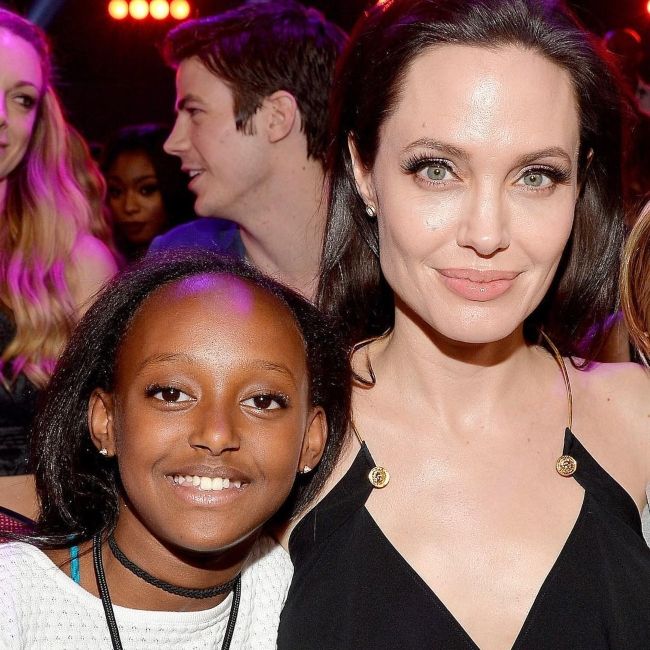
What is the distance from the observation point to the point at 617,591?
185cm

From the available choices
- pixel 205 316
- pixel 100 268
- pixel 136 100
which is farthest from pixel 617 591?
pixel 136 100

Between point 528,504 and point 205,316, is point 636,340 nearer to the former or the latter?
point 528,504

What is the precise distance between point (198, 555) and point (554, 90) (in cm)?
103

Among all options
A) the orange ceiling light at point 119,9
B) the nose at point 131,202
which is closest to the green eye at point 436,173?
the nose at point 131,202

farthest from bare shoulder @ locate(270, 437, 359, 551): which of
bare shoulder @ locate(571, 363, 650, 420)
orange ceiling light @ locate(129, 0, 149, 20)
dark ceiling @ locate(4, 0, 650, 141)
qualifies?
orange ceiling light @ locate(129, 0, 149, 20)

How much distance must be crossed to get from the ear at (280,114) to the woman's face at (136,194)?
2.00 meters

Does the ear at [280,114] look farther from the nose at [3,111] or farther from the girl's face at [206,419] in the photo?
the girl's face at [206,419]

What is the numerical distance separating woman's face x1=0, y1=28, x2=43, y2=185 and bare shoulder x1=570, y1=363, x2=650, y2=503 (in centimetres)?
198

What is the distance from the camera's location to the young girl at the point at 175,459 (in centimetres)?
166

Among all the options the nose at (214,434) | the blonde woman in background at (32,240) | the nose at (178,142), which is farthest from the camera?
the nose at (178,142)

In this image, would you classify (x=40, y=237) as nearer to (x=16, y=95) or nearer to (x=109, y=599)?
(x=16, y=95)

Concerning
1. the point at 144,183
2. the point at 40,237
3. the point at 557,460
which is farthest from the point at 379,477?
the point at 144,183

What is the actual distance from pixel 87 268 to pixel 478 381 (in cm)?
170

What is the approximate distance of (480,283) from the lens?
1.85 meters
